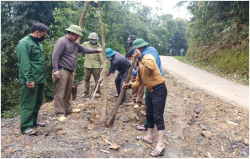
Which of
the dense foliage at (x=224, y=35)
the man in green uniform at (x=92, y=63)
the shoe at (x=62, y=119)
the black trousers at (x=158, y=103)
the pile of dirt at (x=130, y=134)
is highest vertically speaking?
the dense foliage at (x=224, y=35)

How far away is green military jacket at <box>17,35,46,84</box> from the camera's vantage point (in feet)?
9.95

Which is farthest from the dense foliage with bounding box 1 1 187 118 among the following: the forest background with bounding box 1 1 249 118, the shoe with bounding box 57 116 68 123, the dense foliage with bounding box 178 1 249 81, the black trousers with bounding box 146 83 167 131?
the black trousers with bounding box 146 83 167 131

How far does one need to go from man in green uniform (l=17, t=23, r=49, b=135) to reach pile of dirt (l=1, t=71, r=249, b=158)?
1.06 ft

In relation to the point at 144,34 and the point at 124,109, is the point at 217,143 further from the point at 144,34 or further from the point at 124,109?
the point at 144,34

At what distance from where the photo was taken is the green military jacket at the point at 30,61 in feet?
9.95

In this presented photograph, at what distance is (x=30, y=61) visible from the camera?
125 inches

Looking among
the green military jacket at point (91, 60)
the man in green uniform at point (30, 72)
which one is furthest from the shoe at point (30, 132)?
the green military jacket at point (91, 60)

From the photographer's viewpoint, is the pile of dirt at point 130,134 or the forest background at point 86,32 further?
the forest background at point 86,32

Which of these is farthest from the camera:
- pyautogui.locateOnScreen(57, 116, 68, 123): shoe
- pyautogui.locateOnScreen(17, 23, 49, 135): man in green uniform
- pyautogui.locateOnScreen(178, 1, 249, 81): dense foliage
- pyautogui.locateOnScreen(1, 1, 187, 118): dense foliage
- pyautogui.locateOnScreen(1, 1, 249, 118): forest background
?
pyautogui.locateOnScreen(178, 1, 249, 81): dense foliage

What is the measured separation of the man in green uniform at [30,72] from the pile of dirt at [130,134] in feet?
1.06

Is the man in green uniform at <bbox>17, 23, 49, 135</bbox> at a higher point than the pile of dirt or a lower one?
higher

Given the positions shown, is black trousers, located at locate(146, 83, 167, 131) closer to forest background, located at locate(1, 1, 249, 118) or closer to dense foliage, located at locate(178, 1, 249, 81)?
forest background, located at locate(1, 1, 249, 118)

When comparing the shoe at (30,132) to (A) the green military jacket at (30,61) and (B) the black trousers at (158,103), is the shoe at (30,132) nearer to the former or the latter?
(A) the green military jacket at (30,61)

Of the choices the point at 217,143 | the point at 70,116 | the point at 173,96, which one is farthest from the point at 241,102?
the point at 70,116
